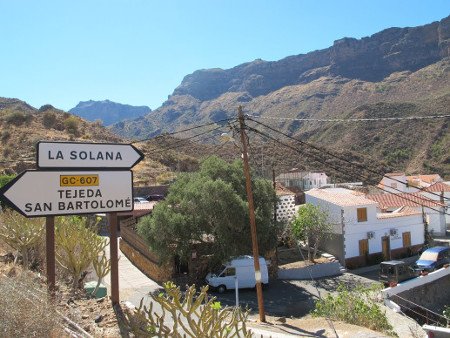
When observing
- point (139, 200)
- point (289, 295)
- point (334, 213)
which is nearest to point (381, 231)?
point (334, 213)

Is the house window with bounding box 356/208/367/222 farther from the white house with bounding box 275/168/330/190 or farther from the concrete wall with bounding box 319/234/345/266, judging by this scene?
the white house with bounding box 275/168/330/190

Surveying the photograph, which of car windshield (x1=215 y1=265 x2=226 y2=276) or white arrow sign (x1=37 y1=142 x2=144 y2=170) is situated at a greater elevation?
white arrow sign (x1=37 y1=142 x2=144 y2=170)

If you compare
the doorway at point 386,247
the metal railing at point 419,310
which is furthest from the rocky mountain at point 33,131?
the metal railing at point 419,310

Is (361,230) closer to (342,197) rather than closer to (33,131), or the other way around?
(342,197)

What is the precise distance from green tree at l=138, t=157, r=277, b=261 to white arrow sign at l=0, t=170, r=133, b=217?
14.7 m

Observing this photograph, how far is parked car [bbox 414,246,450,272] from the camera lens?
25.7 m

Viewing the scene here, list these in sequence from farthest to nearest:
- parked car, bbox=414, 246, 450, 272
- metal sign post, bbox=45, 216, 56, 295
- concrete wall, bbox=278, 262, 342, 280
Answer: parked car, bbox=414, 246, 450, 272 → concrete wall, bbox=278, 262, 342, 280 → metal sign post, bbox=45, 216, 56, 295

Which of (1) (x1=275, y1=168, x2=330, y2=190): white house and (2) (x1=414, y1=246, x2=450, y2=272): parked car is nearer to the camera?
(2) (x1=414, y1=246, x2=450, y2=272): parked car

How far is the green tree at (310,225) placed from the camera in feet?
87.8

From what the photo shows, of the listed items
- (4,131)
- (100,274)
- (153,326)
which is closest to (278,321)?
(100,274)

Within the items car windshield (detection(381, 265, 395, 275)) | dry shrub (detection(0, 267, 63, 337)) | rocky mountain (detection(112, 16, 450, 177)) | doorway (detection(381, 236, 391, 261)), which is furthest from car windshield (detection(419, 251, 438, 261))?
dry shrub (detection(0, 267, 63, 337))

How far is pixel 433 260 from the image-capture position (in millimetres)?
26188

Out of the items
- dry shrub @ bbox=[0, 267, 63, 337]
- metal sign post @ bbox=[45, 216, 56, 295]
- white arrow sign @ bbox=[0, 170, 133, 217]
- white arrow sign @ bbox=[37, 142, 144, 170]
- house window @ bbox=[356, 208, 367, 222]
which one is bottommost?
house window @ bbox=[356, 208, 367, 222]

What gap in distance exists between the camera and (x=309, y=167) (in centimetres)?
7944
